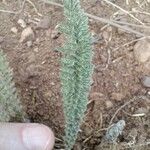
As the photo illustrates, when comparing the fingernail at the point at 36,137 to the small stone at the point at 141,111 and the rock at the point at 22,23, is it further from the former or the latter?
the rock at the point at 22,23

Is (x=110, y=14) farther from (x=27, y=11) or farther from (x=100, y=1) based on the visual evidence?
(x=27, y=11)

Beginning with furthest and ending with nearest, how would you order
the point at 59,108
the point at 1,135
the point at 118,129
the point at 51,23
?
1. the point at 51,23
2. the point at 59,108
3. the point at 118,129
4. the point at 1,135

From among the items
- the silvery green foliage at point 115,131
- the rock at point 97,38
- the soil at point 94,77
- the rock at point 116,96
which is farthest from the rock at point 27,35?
the silvery green foliage at point 115,131

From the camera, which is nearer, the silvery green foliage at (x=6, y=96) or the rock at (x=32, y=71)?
the silvery green foliage at (x=6, y=96)

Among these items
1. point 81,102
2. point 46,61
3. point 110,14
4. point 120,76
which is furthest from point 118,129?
point 110,14

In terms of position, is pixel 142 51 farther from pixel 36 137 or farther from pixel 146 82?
pixel 36 137

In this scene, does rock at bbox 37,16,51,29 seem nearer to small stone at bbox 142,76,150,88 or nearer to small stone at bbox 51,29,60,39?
small stone at bbox 51,29,60,39

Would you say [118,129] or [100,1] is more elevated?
[100,1]
